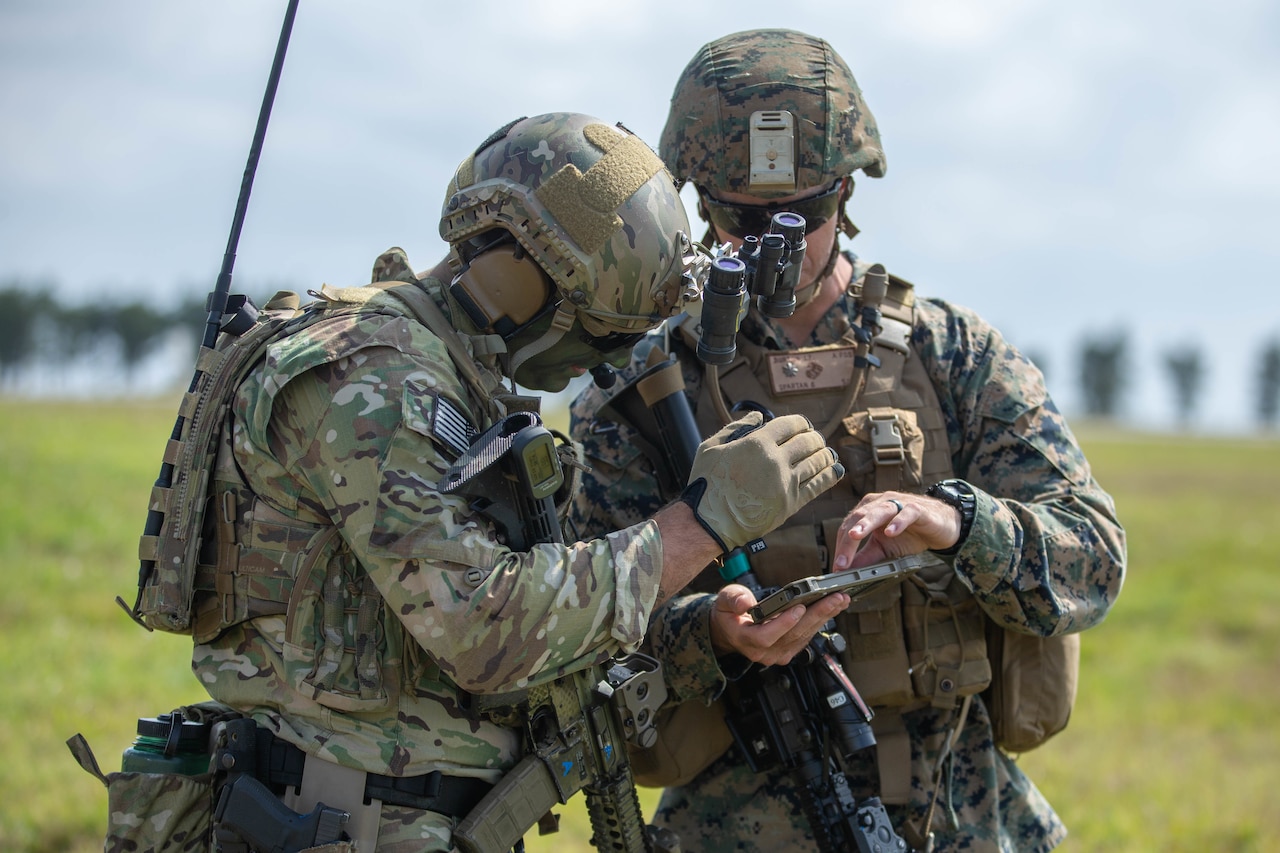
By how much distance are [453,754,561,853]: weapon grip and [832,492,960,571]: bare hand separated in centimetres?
100

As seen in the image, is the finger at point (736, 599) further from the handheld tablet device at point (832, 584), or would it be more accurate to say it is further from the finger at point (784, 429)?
the finger at point (784, 429)

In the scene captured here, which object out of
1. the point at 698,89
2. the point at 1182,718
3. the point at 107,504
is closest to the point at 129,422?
the point at 107,504

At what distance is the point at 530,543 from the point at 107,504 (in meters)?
14.2

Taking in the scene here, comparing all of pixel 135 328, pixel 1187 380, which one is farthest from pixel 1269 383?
pixel 135 328

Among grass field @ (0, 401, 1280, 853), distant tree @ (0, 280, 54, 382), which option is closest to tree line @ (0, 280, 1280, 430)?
distant tree @ (0, 280, 54, 382)

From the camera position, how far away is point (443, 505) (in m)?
2.72

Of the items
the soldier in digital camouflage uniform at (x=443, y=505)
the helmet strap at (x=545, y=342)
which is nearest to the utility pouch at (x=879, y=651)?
the soldier in digital camouflage uniform at (x=443, y=505)

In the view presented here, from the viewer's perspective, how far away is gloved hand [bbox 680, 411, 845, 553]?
9.81 feet

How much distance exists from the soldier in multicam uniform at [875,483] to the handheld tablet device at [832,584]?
7.0 inches

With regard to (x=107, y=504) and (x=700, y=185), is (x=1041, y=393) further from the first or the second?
(x=107, y=504)

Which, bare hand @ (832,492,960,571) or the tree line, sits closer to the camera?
bare hand @ (832,492,960,571)

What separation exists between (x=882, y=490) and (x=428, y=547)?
5.46 ft

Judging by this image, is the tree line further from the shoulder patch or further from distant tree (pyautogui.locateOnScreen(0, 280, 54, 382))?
the shoulder patch

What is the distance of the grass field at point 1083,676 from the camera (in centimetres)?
715
